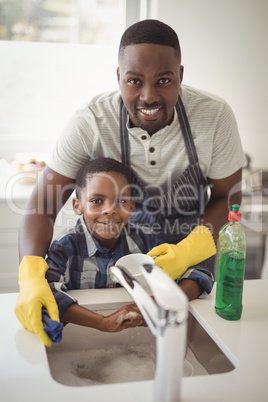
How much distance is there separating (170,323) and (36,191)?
86cm

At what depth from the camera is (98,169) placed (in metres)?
1.31

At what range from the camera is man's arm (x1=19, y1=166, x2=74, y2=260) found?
47.4 inches

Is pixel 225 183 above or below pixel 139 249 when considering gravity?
above

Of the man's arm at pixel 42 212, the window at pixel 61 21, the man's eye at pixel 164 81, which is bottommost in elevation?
the man's arm at pixel 42 212

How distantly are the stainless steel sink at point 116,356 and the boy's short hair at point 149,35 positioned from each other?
29.7 inches

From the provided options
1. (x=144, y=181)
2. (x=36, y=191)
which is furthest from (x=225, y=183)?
(x=36, y=191)

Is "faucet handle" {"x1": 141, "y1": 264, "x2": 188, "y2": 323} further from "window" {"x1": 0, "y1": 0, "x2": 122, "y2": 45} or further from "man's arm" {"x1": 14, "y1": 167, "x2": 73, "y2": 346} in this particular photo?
"window" {"x1": 0, "y1": 0, "x2": 122, "y2": 45}

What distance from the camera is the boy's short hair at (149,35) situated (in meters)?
1.18

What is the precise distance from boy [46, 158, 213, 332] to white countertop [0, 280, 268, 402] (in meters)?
0.19

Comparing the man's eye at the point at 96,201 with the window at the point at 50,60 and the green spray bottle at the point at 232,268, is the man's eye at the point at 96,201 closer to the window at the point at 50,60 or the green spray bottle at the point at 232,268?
the green spray bottle at the point at 232,268

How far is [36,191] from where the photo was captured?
1344mm

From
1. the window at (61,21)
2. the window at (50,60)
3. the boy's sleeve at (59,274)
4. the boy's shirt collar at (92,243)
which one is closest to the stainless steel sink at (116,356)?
the boy's sleeve at (59,274)

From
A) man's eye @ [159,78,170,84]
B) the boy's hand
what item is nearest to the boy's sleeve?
the boy's hand

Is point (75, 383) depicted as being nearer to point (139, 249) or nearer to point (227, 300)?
point (227, 300)
